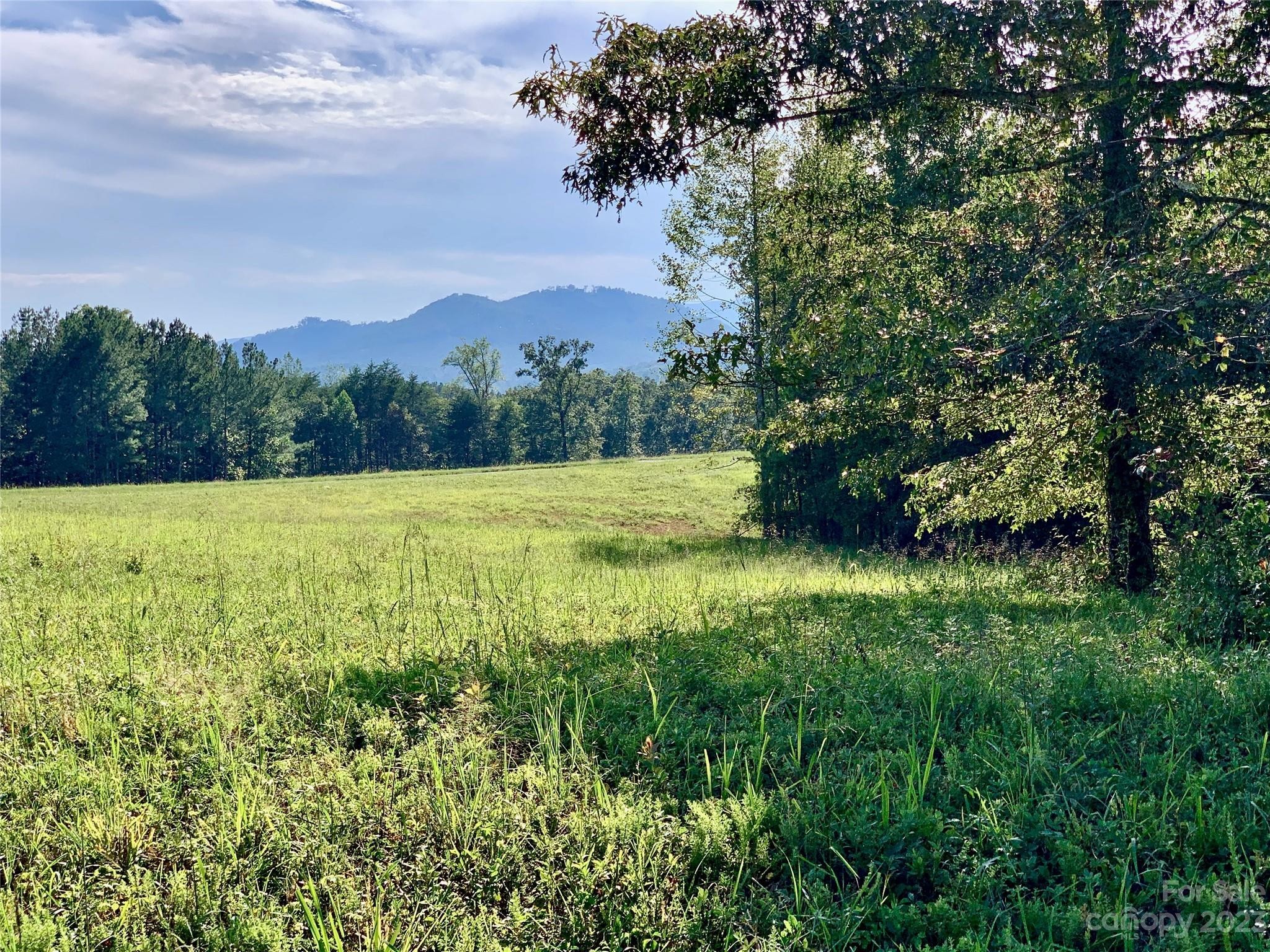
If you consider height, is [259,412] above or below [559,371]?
below

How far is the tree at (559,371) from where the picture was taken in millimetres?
93312

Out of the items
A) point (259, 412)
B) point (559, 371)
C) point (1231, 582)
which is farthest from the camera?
point (559, 371)

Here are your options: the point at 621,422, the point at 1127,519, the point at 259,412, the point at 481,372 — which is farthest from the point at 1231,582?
the point at 481,372

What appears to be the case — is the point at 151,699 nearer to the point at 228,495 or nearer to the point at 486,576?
the point at 486,576

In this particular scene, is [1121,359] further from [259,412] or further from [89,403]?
[259,412]

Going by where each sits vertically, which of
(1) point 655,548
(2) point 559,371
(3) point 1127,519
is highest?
(2) point 559,371

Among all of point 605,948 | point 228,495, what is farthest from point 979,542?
point 228,495

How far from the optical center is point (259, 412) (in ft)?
265

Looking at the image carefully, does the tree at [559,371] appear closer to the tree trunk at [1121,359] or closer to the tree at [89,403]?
the tree at [89,403]

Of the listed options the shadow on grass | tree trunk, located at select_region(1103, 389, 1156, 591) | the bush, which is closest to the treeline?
the shadow on grass

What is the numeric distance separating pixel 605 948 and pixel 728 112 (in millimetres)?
7581

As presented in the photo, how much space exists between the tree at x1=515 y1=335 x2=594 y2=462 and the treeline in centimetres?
18

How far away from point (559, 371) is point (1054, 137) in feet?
286

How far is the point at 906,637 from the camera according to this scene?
6363 mm
